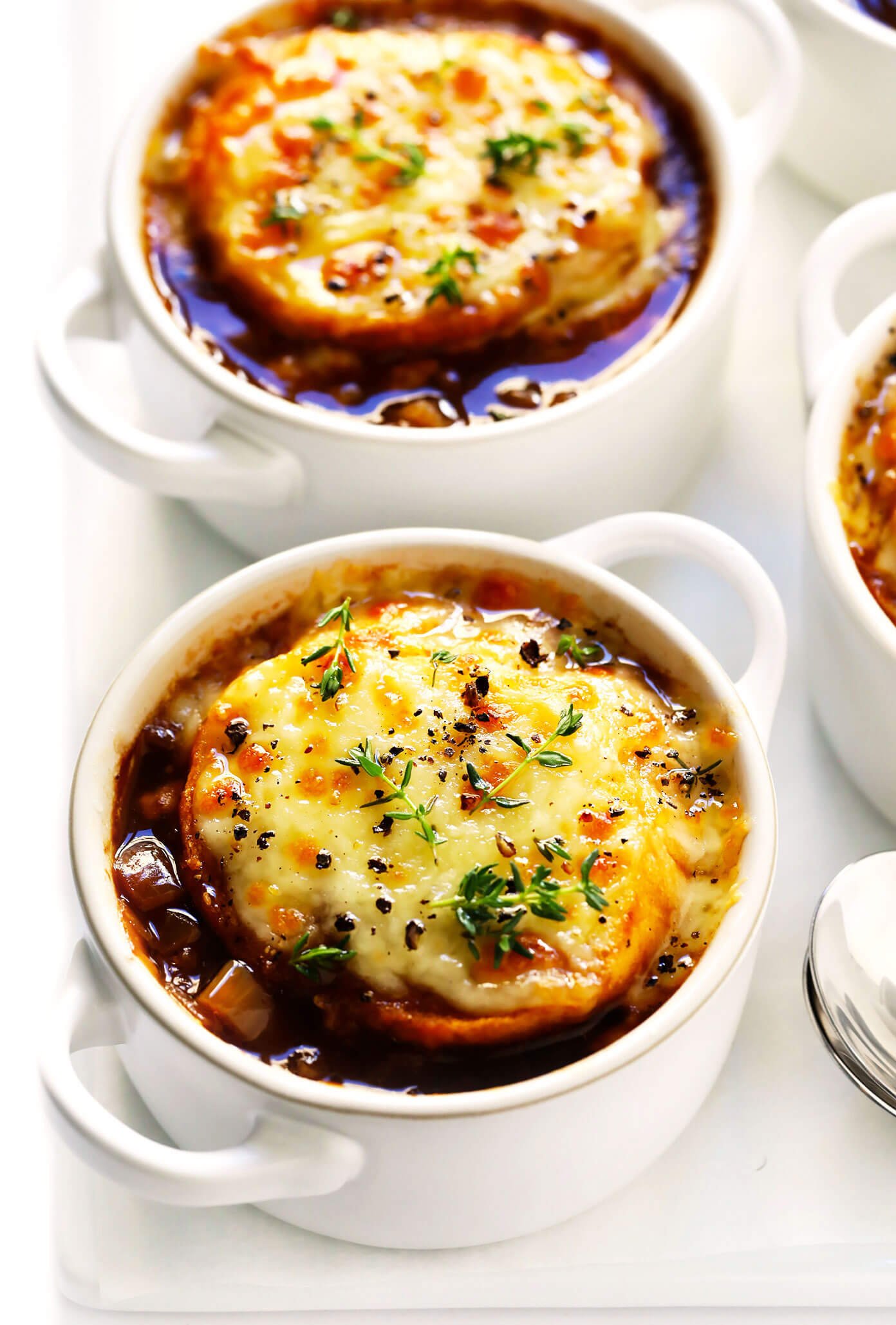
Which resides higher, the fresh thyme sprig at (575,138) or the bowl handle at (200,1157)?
the fresh thyme sprig at (575,138)

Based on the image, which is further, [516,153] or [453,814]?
[516,153]

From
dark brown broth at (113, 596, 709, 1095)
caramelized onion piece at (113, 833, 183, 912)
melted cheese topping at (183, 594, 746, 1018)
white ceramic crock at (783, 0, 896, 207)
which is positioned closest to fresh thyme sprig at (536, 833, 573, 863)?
melted cheese topping at (183, 594, 746, 1018)

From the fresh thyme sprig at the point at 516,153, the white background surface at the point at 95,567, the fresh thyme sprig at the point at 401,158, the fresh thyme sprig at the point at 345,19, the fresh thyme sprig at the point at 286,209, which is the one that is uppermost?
the fresh thyme sprig at the point at 516,153

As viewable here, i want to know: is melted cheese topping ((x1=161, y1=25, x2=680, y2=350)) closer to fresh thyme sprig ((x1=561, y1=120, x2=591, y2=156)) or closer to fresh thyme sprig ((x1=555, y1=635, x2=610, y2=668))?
fresh thyme sprig ((x1=561, y1=120, x2=591, y2=156))

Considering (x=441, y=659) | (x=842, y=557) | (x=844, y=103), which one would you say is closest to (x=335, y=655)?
(x=441, y=659)

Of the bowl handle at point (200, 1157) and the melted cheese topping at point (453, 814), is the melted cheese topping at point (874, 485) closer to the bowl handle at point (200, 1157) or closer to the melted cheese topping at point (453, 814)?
the melted cheese topping at point (453, 814)

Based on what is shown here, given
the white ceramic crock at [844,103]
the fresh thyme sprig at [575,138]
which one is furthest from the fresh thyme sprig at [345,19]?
the white ceramic crock at [844,103]

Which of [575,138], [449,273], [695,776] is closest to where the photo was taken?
[695,776]

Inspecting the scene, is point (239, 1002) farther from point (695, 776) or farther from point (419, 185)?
point (419, 185)
